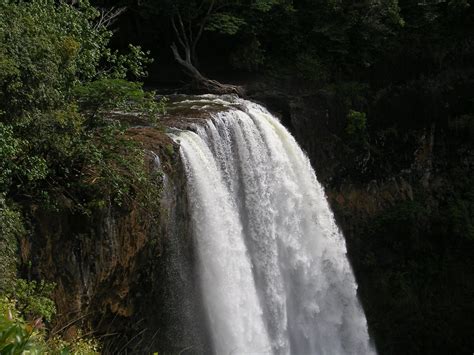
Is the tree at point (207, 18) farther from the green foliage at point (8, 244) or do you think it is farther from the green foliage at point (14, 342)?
the green foliage at point (14, 342)

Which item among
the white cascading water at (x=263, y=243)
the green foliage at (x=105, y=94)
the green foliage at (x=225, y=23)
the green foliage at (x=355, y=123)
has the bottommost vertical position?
the white cascading water at (x=263, y=243)

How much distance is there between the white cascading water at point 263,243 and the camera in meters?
10.7

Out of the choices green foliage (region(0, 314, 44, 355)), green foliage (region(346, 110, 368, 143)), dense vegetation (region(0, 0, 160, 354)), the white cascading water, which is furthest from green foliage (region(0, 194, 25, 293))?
green foliage (region(346, 110, 368, 143))

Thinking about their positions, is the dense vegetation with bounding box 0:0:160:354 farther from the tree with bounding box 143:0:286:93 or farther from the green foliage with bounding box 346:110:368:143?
the green foliage with bounding box 346:110:368:143

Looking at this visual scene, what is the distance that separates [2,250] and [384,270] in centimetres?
1432

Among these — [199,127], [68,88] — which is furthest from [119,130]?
[199,127]

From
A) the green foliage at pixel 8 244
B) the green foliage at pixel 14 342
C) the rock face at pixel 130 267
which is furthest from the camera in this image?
the rock face at pixel 130 267

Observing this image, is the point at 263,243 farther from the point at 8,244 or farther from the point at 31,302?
the point at 8,244

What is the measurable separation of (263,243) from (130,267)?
11.7ft

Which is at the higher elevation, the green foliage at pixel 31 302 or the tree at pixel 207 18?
the tree at pixel 207 18

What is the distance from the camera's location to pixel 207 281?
35.3 feet

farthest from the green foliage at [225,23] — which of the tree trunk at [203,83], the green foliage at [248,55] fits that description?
the tree trunk at [203,83]

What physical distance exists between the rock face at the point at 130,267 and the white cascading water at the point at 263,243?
1.20 feet

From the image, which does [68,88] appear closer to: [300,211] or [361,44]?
[300,211]
